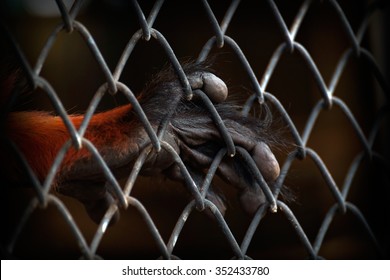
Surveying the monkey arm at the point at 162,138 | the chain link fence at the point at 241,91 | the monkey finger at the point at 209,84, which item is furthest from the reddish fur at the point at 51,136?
the chain link fence at the point at 241,91

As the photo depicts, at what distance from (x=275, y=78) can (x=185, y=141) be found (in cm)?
232

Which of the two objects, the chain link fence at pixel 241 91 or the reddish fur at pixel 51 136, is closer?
the reddish fur at pixel 51 136

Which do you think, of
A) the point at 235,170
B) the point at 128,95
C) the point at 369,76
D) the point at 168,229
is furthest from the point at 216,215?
the point at 168,229

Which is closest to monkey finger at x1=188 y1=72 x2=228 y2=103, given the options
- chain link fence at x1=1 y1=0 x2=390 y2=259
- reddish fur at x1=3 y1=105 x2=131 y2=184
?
reddish fur at x1=3 y1=105 x2=131 y2=184

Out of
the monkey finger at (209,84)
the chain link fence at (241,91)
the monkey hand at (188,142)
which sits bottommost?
the chain link fence at (241,91)

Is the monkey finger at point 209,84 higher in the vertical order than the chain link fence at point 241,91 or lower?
higher

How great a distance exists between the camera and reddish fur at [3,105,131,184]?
96 centimetres

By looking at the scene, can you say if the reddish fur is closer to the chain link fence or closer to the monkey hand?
the monkey hand

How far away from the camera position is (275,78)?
329cm

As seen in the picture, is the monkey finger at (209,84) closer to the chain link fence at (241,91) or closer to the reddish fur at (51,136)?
the reddish fur at (51,136)

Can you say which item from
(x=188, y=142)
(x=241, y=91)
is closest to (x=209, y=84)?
(x=188, y=142)

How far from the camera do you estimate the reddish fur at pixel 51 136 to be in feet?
3.15

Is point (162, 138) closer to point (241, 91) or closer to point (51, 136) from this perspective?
point (51, 136)
